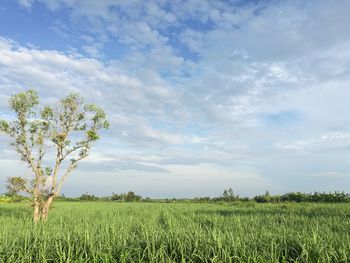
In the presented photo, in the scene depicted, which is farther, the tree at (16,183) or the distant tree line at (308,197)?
the distant tree line at (308,197)

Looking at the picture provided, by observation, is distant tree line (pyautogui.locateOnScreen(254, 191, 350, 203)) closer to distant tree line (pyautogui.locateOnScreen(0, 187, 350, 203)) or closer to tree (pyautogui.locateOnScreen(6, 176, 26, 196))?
distant tree line (pyautogui.locateOnScreen(0, 187, 350, 203))

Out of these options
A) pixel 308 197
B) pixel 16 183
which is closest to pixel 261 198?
pixel 308 197

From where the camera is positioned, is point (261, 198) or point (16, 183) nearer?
point (16, 183)

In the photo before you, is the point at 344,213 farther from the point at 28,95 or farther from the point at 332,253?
the point at 28,95

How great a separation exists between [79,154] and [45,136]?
1.64 m

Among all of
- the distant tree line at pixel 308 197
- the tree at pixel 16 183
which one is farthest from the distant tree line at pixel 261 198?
the tree at pixel 16 183

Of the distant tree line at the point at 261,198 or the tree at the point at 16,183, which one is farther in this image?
the distant tree line at the point at 261,198

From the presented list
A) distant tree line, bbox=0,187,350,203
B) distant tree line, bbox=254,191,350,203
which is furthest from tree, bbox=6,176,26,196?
distant tree line, bbox=254,191,350,203

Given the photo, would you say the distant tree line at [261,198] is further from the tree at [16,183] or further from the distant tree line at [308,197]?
the tree at [16,183]

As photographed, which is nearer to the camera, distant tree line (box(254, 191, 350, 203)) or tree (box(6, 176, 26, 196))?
tree (box(6, 176, 26, 196))

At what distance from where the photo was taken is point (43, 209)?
658 inches

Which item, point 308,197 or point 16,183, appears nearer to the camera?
point 16,183

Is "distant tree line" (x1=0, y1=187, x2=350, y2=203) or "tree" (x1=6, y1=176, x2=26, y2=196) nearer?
"tree" (x1=6, y1=176, x2=26, y2=196)

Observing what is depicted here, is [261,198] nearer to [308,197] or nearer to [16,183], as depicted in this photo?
[308,197]
